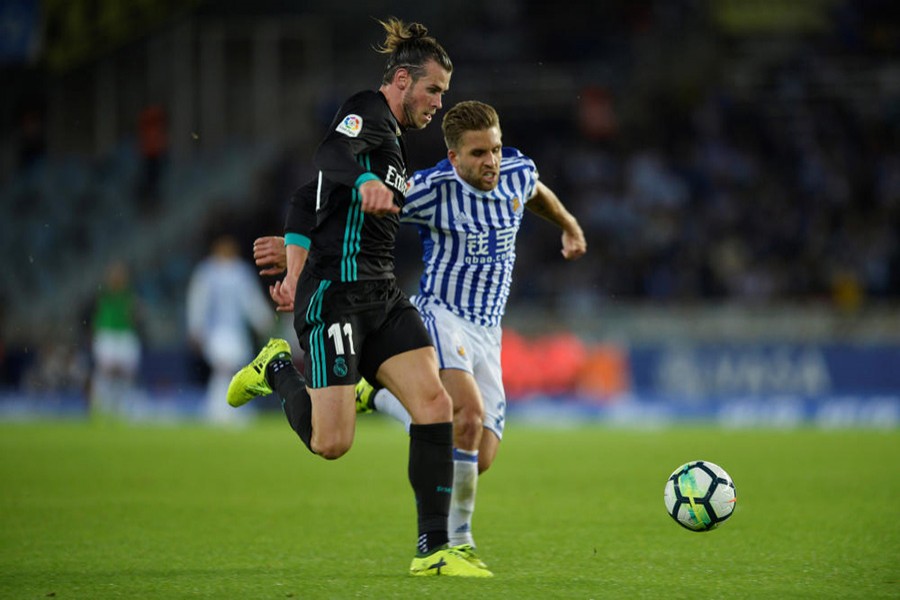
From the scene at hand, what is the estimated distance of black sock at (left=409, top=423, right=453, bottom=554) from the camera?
5.29 meters

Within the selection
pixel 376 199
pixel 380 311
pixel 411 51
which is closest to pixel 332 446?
pixel 380 311

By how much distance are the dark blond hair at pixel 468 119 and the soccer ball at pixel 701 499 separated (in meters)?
1.81

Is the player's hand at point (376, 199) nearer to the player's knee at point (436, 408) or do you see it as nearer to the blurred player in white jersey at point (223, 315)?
the player's knee at point (436, 408)

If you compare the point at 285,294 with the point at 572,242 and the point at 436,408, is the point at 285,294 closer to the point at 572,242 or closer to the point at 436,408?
the point at 436,408

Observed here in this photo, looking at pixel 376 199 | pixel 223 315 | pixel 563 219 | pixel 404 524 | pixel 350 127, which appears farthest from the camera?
pixel 223 315

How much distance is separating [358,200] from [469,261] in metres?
1.01

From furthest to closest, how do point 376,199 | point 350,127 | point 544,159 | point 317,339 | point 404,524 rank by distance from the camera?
point 544,159
point 404,524
point 317,339
point 350,127
point 376,199

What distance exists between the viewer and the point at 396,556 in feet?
19.4

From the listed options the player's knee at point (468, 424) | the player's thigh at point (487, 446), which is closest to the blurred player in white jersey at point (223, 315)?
the player's thigh at point (487, 446)

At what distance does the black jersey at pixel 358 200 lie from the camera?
205 inches

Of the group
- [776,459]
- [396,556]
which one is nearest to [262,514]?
[396,556]

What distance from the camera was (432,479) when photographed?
17.4ft

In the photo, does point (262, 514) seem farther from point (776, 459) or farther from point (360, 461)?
point (776, 459)

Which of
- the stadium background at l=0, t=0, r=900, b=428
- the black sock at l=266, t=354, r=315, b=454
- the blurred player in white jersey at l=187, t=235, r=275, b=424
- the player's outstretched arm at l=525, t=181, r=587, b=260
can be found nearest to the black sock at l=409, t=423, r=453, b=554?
the black sock at l=266, t=354, r=315, b=454
